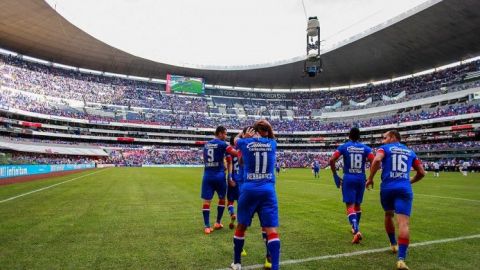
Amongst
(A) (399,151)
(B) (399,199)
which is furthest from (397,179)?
(A) (399,151)

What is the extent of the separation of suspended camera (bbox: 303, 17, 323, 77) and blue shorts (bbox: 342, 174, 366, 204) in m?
23.1

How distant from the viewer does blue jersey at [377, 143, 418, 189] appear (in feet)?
18.5

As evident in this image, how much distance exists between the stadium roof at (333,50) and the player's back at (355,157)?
44.9 meters

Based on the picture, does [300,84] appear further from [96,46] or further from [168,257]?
[168,257]

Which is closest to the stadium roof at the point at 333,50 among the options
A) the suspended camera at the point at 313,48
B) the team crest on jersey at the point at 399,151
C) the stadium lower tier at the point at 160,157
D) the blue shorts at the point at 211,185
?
the stadium lower tier at the point at 160,157

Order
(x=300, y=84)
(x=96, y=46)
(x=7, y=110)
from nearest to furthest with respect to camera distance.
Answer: (x=7, y=110)
(x=96, y=46)
(x=300, y=84)

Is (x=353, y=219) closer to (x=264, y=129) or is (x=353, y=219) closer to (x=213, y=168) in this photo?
(x=213, y=168)

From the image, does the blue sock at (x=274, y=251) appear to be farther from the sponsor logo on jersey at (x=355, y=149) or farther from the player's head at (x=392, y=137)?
the sponsor logo on jersey at (x=355, y=149)

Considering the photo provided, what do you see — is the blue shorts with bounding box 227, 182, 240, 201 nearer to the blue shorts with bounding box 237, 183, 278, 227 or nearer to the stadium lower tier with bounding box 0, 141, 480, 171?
the blue shorts with bounding box 237, 183, 278, 227

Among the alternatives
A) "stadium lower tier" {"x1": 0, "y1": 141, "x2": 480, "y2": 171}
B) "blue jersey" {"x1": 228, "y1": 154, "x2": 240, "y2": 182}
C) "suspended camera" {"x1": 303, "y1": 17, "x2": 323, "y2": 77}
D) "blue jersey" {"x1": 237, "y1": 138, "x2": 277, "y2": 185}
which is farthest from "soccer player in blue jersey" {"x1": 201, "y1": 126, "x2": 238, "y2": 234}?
"stadium lower tier" {"x1": 0, "y1": 141, "x2": 480, "y2": 171}

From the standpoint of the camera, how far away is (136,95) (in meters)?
82.3

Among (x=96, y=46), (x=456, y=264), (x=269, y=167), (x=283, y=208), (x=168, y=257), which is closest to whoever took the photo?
(x=269, y=167)

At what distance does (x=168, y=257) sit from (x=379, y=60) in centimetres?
6723

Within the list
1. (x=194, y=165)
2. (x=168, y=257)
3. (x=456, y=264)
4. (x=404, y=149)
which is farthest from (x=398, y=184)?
(x=194, y=165)
